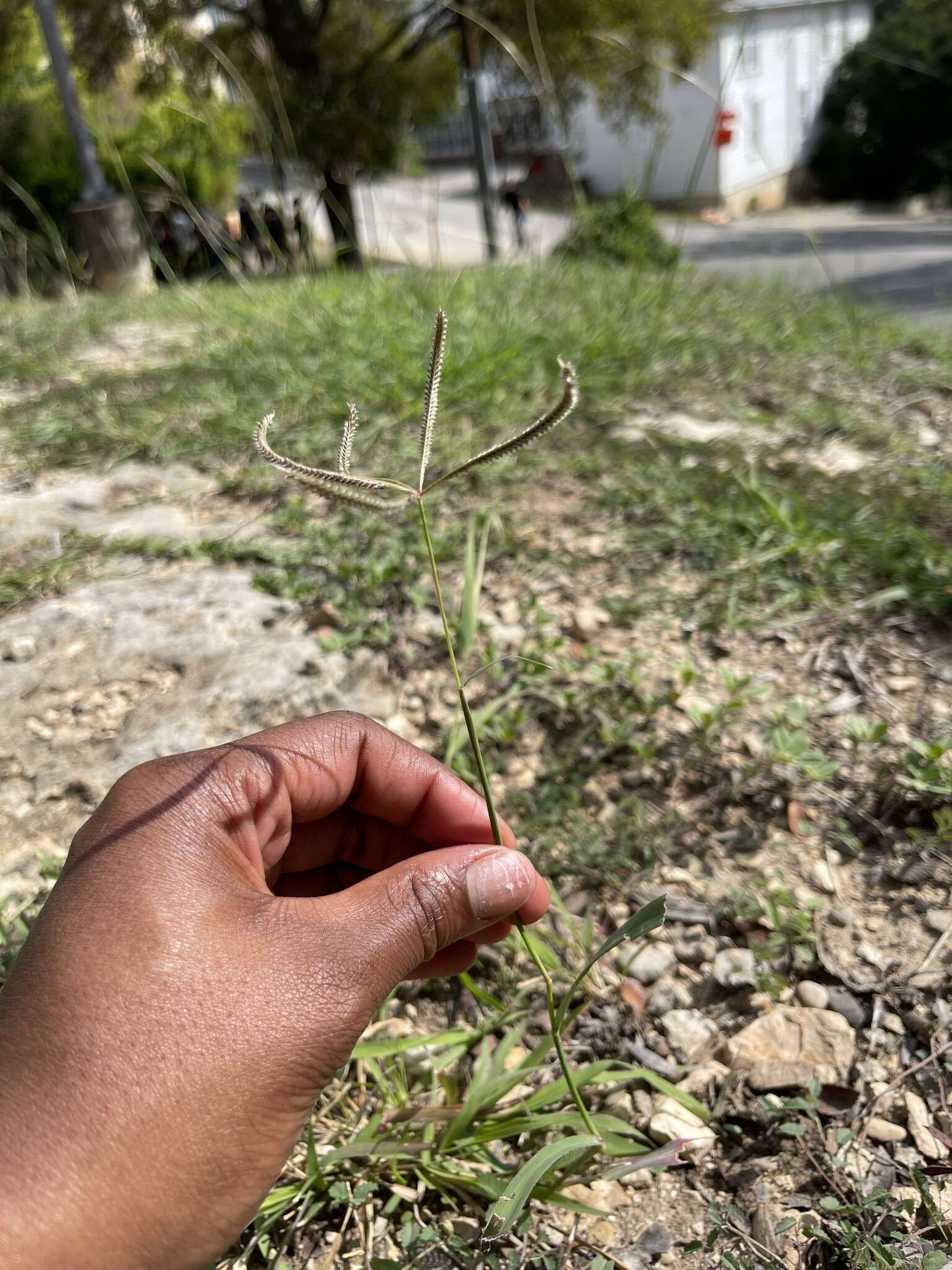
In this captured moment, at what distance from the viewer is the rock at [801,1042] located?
1.42 m

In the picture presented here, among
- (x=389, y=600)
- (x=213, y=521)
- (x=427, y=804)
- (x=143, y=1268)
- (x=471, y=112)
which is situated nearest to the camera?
(x=143, y=1268)

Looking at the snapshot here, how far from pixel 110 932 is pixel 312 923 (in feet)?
0.71

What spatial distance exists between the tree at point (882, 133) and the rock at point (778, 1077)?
973 inches

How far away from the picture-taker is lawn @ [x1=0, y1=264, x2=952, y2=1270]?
132cm

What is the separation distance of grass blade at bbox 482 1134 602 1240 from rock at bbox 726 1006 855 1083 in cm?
38

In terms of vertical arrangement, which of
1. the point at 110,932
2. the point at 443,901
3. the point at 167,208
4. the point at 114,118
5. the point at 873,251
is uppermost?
the point at 114,118

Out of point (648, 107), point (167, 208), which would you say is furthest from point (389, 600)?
point (648, 107)

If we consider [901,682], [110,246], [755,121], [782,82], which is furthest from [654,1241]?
[782,82]

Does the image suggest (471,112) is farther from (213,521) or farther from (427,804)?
(427,804)

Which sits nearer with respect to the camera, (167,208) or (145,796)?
(145,796)

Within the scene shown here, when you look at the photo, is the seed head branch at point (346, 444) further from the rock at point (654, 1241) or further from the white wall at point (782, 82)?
the white wall at point (782, 82)

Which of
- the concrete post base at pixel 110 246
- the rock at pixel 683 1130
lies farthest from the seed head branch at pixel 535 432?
the concrete post base at pixel 110 246

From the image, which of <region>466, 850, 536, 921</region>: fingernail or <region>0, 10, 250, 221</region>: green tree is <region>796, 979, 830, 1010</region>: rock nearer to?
<region>466, 850, 536, 921</region>: fingernail

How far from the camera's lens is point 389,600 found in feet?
8.04
